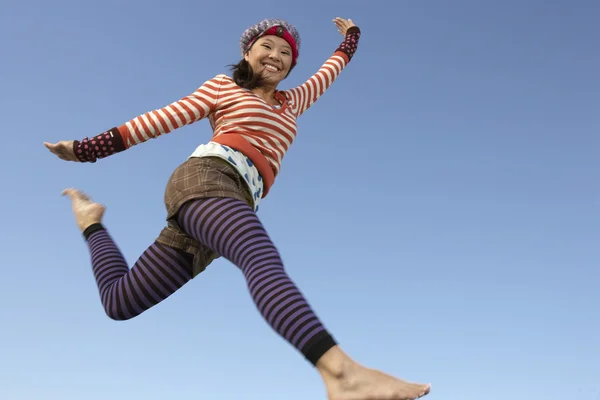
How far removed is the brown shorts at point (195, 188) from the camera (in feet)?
10.4

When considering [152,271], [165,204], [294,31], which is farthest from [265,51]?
[152,271]

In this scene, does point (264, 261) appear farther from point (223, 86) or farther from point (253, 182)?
point (223, 86)

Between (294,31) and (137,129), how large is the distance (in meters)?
1.24

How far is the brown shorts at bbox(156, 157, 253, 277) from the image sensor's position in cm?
317

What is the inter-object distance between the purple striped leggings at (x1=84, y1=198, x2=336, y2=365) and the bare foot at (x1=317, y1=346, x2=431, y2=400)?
0.23ft

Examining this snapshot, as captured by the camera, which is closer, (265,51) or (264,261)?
(264,261)

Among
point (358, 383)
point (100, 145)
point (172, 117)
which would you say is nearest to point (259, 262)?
point (358, 383)

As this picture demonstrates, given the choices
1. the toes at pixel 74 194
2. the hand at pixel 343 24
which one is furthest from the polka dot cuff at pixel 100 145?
the hand at pixel 343 24

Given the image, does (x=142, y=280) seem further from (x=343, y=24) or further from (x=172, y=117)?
(x=343, y=24)

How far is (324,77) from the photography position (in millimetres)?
4516

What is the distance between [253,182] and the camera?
11.5ft

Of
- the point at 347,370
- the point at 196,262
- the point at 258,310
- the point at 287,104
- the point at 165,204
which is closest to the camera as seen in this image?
the point at 347,370

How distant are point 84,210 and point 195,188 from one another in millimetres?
1361

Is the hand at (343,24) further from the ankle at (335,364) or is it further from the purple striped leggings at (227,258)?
the ankle at (335,364)
